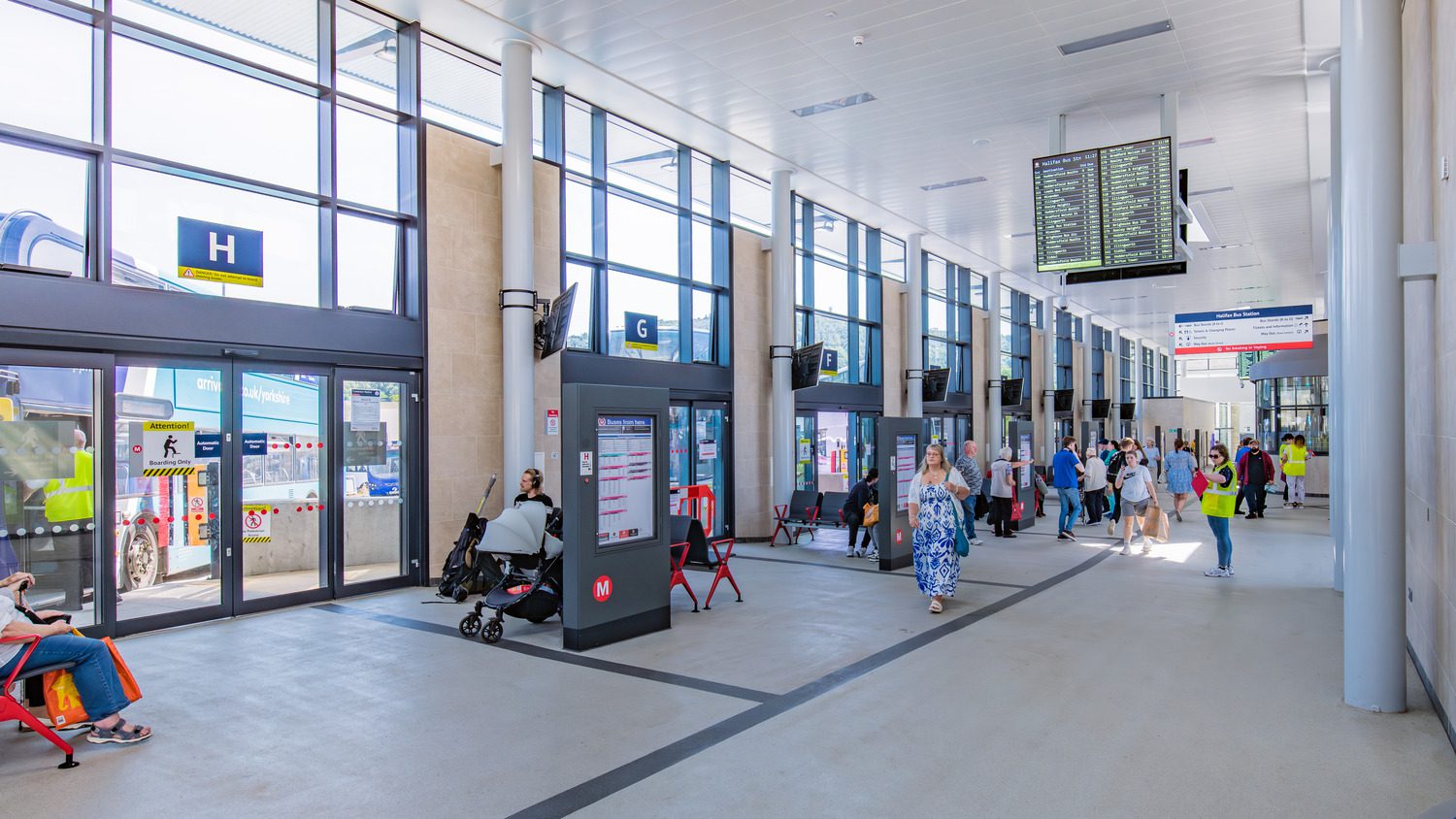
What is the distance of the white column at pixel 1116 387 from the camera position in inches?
1198

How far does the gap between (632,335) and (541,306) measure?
5.83 ft

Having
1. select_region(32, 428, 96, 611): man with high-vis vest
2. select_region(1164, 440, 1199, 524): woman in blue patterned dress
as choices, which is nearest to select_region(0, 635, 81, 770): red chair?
select_region(32, 428, 96, 611): man with high-vis vest

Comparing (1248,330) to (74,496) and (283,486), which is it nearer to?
(283,486)

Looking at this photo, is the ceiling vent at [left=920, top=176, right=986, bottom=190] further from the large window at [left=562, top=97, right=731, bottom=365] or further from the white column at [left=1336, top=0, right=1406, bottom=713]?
the white column at [left=1336, top=0, right=1406, bottom=713]

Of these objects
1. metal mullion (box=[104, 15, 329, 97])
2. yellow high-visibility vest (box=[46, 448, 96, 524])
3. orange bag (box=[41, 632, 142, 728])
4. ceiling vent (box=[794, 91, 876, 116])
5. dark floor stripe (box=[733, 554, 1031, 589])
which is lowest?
dark floor stripe (box=[733, 554, 1031, 589])

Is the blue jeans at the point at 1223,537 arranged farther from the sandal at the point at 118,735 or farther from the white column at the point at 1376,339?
the sandal at the point at 118,735

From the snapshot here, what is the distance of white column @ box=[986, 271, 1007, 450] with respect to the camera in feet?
67.6

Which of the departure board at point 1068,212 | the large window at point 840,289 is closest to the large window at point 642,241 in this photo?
the large window at point 840,289

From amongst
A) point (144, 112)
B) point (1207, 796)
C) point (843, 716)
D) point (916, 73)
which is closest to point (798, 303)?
point (916, 73)

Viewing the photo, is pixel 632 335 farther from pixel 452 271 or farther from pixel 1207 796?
pixel 1207 796

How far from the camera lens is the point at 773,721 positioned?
426 cm

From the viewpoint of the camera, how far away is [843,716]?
4.33 m

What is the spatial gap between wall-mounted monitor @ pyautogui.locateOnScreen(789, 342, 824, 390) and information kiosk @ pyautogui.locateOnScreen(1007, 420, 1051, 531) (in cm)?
327

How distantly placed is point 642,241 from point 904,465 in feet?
14.2
